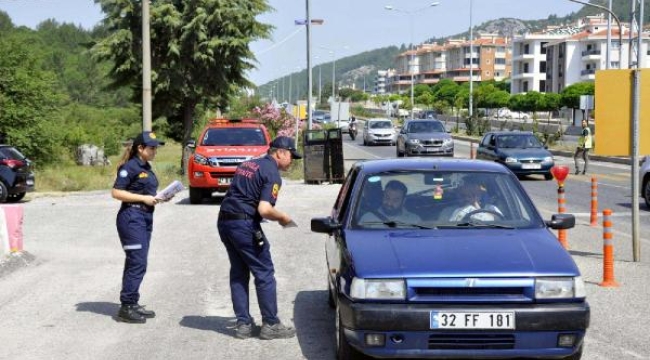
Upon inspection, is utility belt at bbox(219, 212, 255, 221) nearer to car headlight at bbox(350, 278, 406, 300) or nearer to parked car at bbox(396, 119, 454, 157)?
car headlight at bbox(350, 278, 406, 300)

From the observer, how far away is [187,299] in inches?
363

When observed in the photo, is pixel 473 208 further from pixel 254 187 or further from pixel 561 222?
pixel 254 187

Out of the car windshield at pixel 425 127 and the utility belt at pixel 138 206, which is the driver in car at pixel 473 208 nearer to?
the utility belt at pixel 138 206

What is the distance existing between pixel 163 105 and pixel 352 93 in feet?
546

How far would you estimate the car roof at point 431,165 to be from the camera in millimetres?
7371

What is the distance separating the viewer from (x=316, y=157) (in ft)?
82.9

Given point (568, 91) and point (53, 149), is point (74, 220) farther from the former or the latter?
point (568, 91)

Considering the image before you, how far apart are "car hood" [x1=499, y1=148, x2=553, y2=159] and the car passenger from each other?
21663mm

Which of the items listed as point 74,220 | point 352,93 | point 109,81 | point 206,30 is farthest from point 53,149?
point 352,93

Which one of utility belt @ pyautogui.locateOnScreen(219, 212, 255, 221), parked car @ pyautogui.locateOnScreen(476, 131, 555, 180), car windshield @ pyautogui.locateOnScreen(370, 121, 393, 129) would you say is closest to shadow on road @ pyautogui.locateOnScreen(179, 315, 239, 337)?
utility belt @ pyautogui.locateOnScreen(219, 212, 255, 221)

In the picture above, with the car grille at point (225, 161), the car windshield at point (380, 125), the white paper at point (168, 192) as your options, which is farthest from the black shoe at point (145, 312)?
the car windshield at point (380, 125)

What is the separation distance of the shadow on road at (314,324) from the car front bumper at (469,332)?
112 cm

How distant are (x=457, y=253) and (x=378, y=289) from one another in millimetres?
622

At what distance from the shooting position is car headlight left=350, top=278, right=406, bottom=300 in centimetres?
571
